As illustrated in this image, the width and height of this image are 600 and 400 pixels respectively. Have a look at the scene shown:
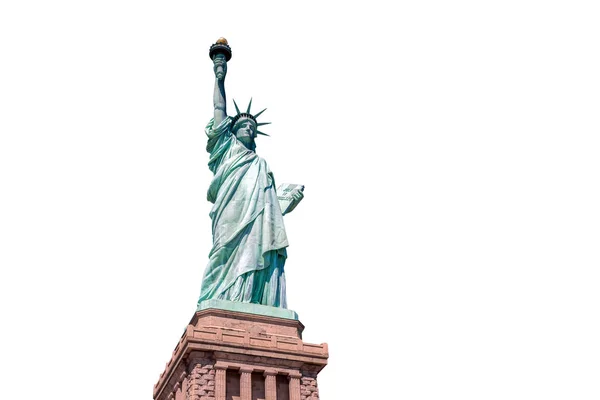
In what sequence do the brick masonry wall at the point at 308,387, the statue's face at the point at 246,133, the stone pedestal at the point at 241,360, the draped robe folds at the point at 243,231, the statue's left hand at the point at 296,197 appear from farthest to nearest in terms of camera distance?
the statue's left hand at the point at 296,197, the statue's face at the point at 246,133, the draped robe folds at the point at 243,231, the brick masonry wall at the point at 308,387, the stone pedestal at the point at 241,360

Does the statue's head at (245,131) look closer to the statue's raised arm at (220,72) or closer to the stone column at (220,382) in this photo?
the statue's raised arm at (220,72)

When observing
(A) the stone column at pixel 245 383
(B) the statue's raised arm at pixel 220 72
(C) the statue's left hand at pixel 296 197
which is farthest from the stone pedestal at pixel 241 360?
(B) the statue's raised arm at pixel 220 72

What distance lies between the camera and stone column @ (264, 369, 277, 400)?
24734mm

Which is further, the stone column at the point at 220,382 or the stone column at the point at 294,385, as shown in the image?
the stone column at the point at 294,385

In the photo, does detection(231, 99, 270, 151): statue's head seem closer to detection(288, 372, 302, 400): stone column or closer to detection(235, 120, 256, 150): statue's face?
detection(235, 120, 256, 150): statue's face

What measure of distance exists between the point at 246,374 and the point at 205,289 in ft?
13.2

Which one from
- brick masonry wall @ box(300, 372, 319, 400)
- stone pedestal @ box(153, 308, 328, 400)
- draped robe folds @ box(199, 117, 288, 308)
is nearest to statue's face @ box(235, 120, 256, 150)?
draped robe folds @ box(199, 117, 288, 308)

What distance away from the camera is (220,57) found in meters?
32.7

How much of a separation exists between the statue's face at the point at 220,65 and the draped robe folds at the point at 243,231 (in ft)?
8.41

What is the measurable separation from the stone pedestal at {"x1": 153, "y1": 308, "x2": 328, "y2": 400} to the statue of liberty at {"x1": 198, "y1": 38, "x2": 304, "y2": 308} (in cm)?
127

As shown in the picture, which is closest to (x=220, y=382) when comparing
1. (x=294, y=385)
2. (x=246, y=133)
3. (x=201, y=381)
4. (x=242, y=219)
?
(x=201, y=381)

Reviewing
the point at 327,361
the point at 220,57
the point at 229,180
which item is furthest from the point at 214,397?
the point at 220,57

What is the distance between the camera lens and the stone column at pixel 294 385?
82.1 ft

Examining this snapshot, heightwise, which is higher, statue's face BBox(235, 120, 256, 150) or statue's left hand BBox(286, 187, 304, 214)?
statue's face BBox(235, 120, 256, 150)
